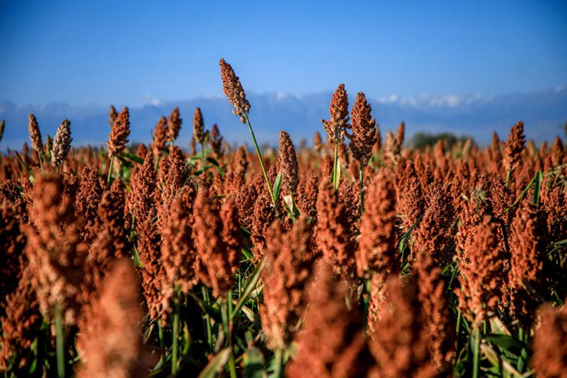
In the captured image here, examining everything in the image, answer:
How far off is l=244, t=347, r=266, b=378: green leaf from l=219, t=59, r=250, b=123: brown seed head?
7.23 ft

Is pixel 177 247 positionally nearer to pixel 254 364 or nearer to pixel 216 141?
pixel 254 364

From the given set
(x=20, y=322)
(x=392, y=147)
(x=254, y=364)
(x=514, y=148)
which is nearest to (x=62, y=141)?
(x=20, y=322)

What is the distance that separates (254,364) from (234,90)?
2315 millimetres

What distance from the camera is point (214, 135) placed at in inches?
372

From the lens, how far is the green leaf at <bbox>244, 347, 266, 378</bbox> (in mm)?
1688

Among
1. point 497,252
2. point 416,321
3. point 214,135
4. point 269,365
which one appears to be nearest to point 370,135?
point 497,252

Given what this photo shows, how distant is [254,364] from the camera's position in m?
1.70

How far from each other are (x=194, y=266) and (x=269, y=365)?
551 mm

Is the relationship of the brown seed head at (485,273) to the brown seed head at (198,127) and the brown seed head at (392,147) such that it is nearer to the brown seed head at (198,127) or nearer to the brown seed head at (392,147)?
the brown seed head at (198,127)

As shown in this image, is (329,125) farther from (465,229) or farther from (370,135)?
(465,229)

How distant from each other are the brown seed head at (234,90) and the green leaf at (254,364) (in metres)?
2.20

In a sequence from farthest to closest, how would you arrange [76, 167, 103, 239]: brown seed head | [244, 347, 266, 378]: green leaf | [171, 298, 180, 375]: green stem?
[76, 167, 103, 239]: brown seed head < [171, 298, 180, 375]: green stem < [244, 347, 266, 378]: green leaf

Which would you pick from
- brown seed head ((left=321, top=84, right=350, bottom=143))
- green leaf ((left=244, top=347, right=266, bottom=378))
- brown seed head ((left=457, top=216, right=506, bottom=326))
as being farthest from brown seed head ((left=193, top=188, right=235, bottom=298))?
brown seed head ((left=321, top=84, right=350, bottom=143))

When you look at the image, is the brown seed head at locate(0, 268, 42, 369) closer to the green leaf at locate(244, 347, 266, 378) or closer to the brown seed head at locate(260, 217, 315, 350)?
the green leaf at locate(244, 347, 266, 378)
